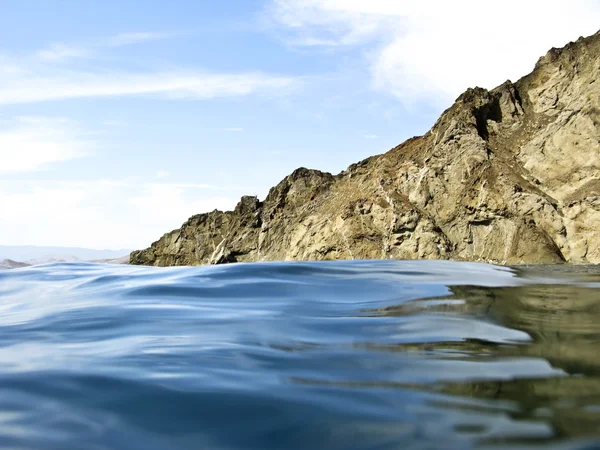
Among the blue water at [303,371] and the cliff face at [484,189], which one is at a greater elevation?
the cliff face at [484,189]

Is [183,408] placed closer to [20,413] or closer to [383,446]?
[20,413]

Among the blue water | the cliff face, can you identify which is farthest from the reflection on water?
the cliff face

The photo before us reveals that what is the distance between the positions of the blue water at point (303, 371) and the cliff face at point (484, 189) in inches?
1043

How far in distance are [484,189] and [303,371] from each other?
101 ft

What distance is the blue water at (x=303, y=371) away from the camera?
139 cm

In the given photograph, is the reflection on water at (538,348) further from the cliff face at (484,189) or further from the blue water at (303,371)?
the cliff face at (484,189)

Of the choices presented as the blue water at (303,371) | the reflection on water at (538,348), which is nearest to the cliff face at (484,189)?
the reflection on water at (538,348)

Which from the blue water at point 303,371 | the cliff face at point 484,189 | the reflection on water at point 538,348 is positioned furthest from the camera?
the cliff face at point 484,189

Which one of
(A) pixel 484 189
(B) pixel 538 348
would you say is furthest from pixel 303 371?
(A) pixel 484 189

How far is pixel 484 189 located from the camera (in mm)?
30562

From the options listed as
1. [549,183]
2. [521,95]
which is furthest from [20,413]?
[521,95]

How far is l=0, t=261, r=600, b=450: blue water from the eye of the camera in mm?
1392

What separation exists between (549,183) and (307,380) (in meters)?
31.4

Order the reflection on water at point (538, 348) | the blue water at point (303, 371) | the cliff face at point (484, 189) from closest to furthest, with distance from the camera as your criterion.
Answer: the blue water at point (303, 371)
the reflection on water at point (538, 348)
the cliff face at point (484, 189)
